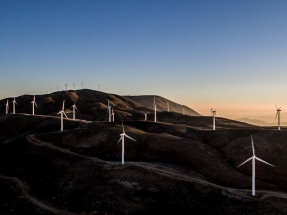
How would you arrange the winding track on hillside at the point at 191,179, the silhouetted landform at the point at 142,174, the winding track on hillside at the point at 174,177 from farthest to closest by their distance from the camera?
the winding track on hillside at the point at 191,179
the winding track on hillside at the point at 174,177
the silhouetted landform at the point at 142,174

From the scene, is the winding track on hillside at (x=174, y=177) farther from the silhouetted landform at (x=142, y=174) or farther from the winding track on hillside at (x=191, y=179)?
the silhouetted landform at (x=142, y=174)

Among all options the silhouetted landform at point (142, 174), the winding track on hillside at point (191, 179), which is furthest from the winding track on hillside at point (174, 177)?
the silhouetted landform at point (142, 174)

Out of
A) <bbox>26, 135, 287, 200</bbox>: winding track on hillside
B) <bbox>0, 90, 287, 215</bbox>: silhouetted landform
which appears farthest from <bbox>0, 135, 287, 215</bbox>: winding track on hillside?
<bbox>0, 90, 287, 215</bbox>: silhouetted landform

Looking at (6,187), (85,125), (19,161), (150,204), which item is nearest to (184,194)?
(150,204)

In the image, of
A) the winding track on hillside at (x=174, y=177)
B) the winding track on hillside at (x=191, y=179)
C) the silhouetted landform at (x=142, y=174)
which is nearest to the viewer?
the silhouetted landform at (x=142, y=174)

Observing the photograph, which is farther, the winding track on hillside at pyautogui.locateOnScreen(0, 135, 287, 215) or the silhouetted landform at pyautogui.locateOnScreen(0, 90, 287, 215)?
the winding track on hillside at pyautogui.locateOnScreen(0, 135, 287, 215)

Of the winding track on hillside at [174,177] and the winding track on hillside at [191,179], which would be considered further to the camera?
the winding track on hillside at [191,179]

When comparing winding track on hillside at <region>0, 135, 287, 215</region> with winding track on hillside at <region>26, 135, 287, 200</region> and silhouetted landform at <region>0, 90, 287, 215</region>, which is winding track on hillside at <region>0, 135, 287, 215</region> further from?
silhouetted landform at <region>0, 90, 287, 215</region>

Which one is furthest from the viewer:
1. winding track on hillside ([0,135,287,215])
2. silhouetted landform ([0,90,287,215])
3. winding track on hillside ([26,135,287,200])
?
winding track on hillside ([26,135,287,200])

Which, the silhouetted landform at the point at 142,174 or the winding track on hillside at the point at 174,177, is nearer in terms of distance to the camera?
the silhouetted landform at the point at 142,174
